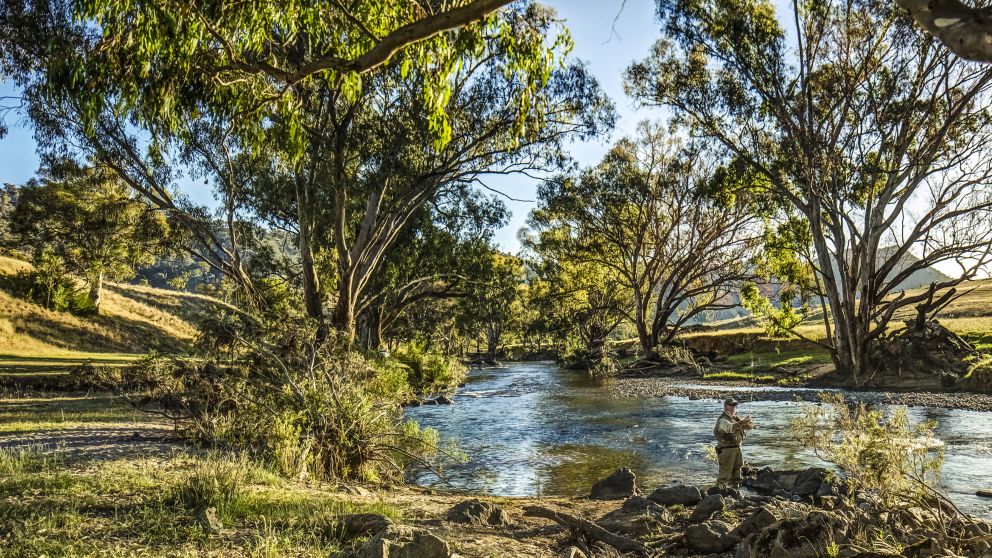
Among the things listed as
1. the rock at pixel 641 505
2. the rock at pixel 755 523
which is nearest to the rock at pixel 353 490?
the rock at pixel 641 505

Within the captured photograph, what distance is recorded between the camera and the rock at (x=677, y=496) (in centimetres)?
699

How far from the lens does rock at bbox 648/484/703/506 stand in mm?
6988

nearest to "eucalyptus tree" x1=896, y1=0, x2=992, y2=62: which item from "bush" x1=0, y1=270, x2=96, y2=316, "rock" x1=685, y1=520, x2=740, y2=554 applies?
"rock" x1=685, y1=520, x2=740, y2=554

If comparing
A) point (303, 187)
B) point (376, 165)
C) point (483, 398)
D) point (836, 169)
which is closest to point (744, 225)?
point (836, 169)

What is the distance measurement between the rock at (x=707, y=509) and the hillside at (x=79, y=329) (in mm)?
21311

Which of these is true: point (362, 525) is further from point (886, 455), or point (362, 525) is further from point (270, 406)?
point (886, 455)

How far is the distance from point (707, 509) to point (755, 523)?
1.05 meters

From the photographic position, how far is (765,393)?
20141mm

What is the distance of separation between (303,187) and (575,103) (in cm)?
828

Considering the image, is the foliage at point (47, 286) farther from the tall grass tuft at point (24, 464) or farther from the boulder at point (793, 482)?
the boulder at point (793, 482)

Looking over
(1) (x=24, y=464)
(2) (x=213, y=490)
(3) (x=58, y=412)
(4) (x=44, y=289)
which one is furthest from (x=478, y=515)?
(4) (x=44, y=289)

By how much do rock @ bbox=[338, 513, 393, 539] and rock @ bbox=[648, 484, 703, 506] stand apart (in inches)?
154

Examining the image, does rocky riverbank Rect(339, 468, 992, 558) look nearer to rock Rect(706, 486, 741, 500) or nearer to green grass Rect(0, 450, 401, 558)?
rock Rect(706, 486, 741, 500)

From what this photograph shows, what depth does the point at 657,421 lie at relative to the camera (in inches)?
625
